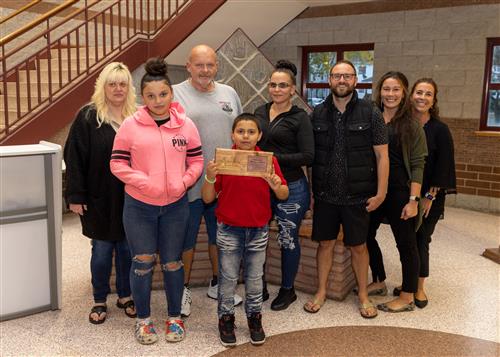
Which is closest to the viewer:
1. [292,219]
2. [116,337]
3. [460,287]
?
[116,337]

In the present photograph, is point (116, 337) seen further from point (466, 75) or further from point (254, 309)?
point (466, 75)

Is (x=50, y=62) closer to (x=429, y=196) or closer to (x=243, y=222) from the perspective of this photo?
(x=243, y=222)

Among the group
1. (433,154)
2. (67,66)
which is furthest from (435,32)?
(67,66)

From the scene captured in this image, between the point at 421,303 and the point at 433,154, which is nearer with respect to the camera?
the point at 433,154

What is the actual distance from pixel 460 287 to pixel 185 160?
2.33 metres

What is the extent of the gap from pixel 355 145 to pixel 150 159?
1.14 metres

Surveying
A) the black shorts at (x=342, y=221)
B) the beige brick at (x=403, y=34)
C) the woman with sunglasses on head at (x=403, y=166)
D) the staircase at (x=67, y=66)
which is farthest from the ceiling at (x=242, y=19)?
the black shorts at (x=342, y=221)

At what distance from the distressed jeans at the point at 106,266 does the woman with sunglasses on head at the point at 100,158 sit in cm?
1

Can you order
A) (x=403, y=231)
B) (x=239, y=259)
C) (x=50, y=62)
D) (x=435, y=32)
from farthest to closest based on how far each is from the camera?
(x=435, y=32) < (x=50, y=62) < (x=403, y=231) < (x=239, y=259)

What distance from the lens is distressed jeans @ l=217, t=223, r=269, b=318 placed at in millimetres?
2459

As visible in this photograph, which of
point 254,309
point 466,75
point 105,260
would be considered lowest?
point 254,309

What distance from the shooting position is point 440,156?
9.46 feet

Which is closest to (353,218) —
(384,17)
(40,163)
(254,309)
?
(254,309)

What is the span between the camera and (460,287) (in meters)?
3.47
